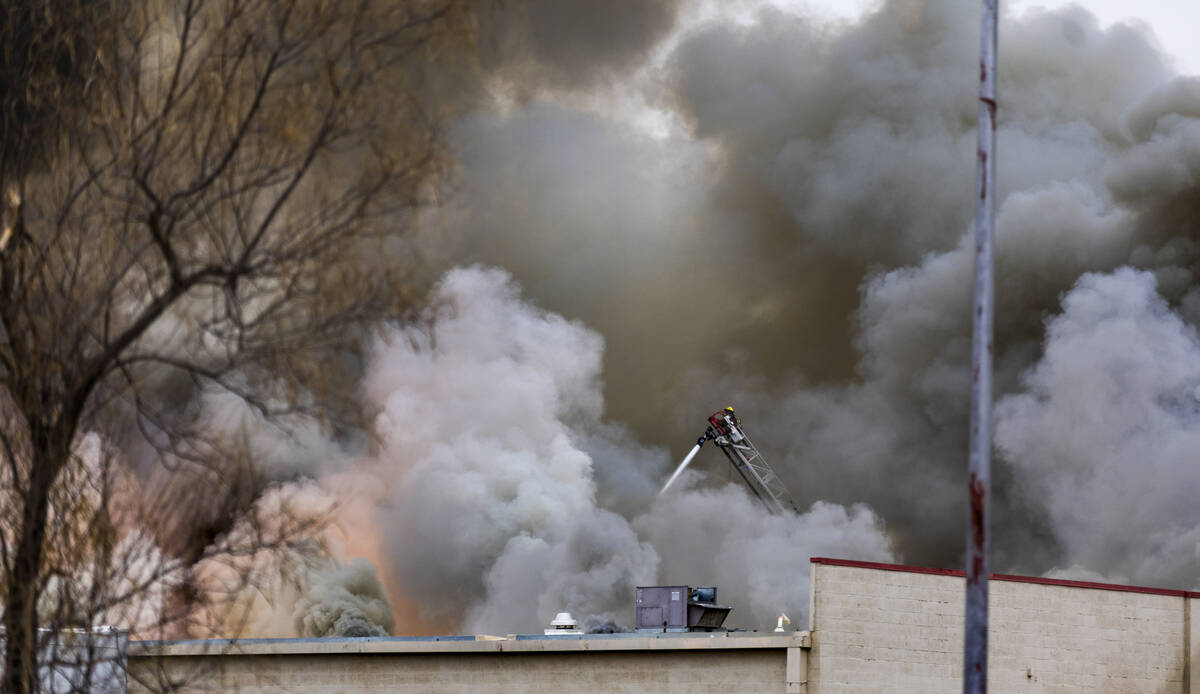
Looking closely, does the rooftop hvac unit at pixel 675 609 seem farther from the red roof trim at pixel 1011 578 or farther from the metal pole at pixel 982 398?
the metal pole at pixel 982 398

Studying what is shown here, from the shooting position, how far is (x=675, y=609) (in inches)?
1569

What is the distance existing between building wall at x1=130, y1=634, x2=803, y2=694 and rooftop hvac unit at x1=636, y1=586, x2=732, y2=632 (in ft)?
15.7

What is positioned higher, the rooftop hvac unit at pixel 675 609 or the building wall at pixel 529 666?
the rooftop hvac unit at pixel 675 609

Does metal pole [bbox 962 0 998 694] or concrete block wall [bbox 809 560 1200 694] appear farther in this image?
concrete block wall [bbox 809 560 1200 694]

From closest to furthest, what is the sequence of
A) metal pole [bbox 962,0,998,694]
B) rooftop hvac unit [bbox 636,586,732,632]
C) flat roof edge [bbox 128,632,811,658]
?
metal pole [bbox 962,0,998,694] < flat roof edge [bbox 128,632,811,658] < rooftop hvac unit [bbox 636,586,732,632]

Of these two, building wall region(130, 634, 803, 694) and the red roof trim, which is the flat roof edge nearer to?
building wall region(130, 634, 803, 694)

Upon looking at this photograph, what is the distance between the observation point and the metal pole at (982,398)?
16.0 m

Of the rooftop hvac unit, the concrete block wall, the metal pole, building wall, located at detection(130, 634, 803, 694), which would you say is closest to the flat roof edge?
building wall, located at detection(130, 634, 803, 694)

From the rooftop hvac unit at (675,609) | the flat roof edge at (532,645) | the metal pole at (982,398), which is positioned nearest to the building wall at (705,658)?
the flat roof edge at (532,645)

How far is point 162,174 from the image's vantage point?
14.1 metres

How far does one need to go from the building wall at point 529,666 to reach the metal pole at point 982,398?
18.2m

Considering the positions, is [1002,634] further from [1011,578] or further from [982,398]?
[982,398]

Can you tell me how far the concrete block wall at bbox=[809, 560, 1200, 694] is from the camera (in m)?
34.3

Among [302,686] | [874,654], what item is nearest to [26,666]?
[302,686]
